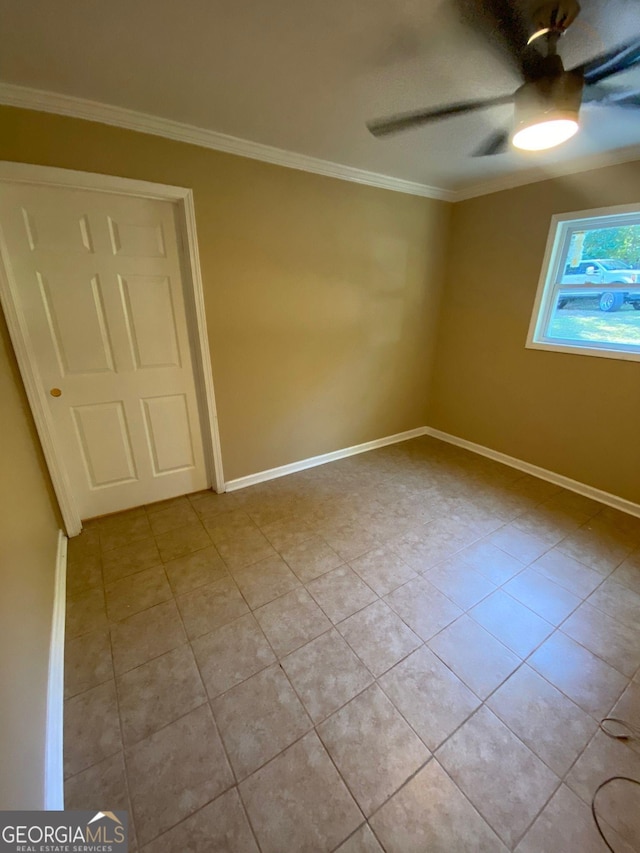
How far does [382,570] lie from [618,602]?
1.25m

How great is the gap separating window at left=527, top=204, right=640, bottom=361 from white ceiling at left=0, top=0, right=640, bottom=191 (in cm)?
56

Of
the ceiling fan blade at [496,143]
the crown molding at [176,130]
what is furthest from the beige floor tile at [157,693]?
the ceiling fan blade at [496,143]

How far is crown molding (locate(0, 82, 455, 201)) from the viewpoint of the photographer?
1.63 meters

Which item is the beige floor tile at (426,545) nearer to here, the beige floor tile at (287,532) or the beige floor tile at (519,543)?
the beige floor tile at (519,543)

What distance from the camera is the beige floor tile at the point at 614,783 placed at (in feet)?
3.46

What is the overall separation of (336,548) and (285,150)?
263cm

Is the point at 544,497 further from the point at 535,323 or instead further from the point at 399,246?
the point at 399,246

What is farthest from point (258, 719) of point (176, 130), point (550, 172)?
point (550, 172)

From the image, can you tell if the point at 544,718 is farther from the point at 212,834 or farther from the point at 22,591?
the point at 22,591

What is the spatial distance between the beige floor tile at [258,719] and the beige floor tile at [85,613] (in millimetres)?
765

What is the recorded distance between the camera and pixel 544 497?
2.76 meters

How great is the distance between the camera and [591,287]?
2.62 m

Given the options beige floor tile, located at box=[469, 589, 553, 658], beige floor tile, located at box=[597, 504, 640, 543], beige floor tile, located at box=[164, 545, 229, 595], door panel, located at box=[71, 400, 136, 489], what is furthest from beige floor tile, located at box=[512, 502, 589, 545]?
door panel, located at box=[71, 400, 136, 489]

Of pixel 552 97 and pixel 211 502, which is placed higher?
pixel 552 97
